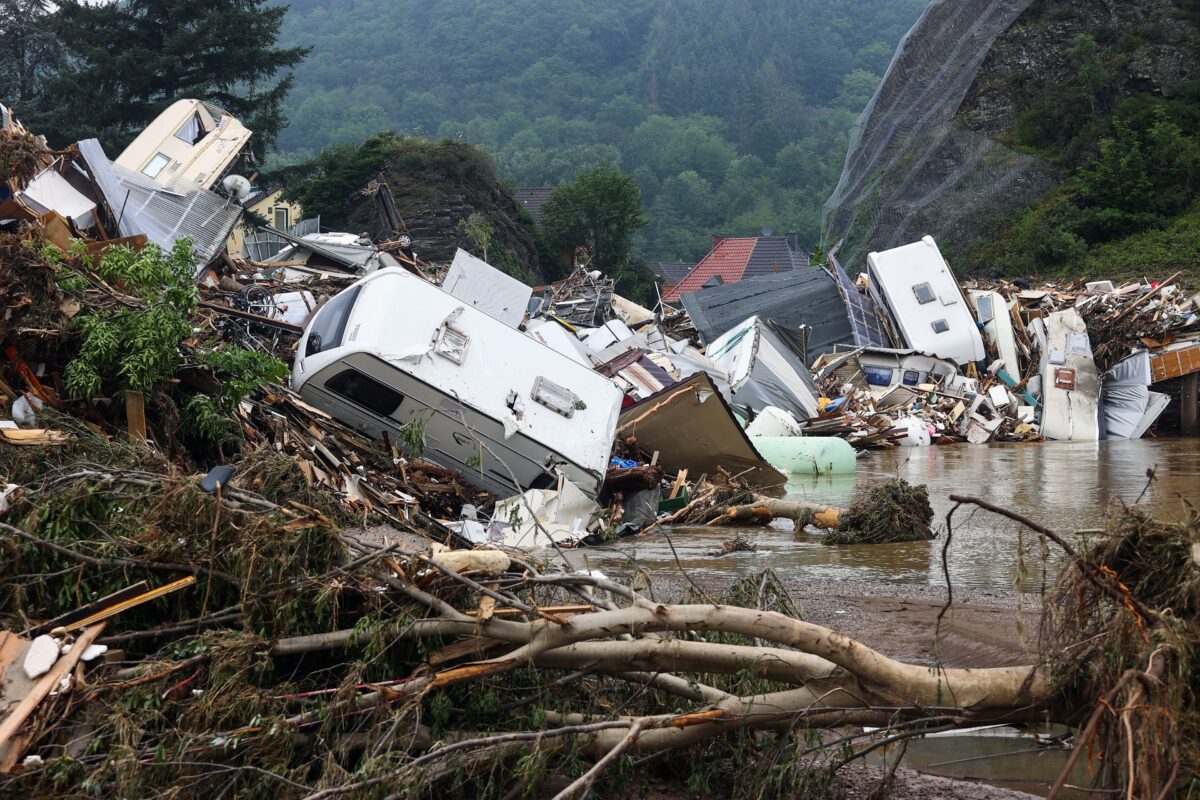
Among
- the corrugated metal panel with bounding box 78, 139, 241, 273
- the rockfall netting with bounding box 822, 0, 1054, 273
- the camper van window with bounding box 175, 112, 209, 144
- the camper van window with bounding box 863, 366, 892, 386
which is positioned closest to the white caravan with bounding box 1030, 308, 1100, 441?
the camper van window with bounding box 863, 366, 892, 386

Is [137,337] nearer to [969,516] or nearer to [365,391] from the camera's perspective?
[365,391]

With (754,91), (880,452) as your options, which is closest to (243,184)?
(880,452)

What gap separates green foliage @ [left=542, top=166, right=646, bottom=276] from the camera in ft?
141

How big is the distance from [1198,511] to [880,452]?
50.3 ft

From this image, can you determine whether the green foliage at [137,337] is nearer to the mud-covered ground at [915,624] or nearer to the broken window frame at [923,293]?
the mud-covered ground at [915,624]

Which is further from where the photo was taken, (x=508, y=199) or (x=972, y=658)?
(x=508, y=199)

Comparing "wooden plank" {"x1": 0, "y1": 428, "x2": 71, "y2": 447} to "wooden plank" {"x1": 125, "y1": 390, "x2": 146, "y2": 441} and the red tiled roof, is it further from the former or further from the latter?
the red tiled roof

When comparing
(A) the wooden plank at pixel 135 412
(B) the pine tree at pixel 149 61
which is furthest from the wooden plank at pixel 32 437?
(B) the pine tree at pixel 149 61

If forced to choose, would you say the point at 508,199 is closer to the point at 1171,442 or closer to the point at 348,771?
the point at 1171,442

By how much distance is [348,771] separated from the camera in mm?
4066

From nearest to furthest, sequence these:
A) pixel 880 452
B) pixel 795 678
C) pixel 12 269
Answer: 1. pixel 795 678
2. pixel 12 269
3. pixel 880 452

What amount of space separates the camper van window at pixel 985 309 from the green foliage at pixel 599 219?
2056 centimetres

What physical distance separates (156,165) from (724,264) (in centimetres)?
3836

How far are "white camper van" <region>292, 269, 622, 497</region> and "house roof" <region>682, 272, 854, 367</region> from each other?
13.4 meters
